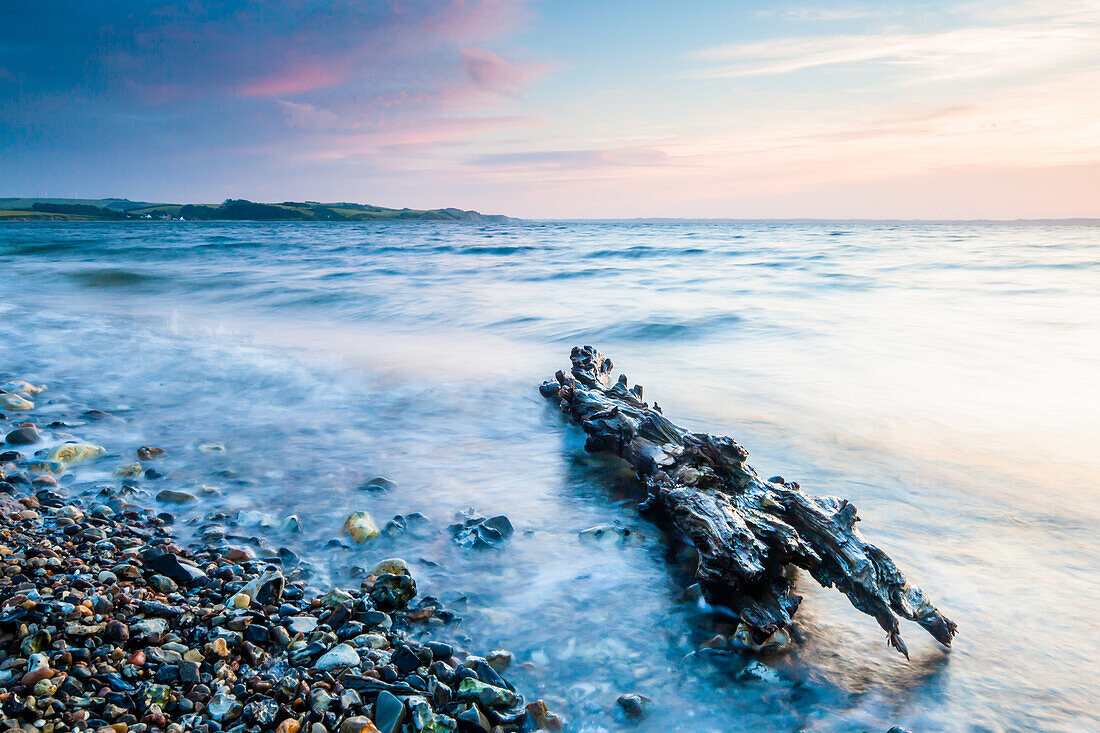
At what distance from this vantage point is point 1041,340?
10531 mm

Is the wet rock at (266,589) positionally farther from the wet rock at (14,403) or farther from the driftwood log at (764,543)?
the wet rock at (14,403)

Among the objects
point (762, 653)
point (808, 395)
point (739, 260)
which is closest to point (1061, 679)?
point (762, 653)

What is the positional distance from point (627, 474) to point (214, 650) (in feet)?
9.84

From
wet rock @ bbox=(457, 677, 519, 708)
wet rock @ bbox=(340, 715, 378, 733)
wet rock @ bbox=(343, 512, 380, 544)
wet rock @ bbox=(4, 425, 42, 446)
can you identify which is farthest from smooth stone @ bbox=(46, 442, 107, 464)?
wet rock @ bbox=(457, 677, 519, 708)

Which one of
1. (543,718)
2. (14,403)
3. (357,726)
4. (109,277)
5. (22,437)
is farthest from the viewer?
(109,277)

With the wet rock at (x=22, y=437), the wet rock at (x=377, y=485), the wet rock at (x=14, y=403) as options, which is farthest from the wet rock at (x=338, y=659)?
the wet rock at (x=14, y=403)

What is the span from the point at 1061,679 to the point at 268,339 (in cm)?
1080

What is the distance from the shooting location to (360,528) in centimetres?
355

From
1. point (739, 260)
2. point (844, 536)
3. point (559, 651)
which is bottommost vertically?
point (559, 651)

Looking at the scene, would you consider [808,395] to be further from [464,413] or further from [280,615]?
[280,615]

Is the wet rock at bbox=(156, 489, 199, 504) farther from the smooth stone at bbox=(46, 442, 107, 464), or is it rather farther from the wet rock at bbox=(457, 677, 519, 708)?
the wet rock at bbox=(457, 677, 519, 708)

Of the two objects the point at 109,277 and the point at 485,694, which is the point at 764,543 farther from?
the point at 109,277

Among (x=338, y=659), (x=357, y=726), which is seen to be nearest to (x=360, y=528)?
(x=338, y=659)

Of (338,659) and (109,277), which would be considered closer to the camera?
(338,659)
